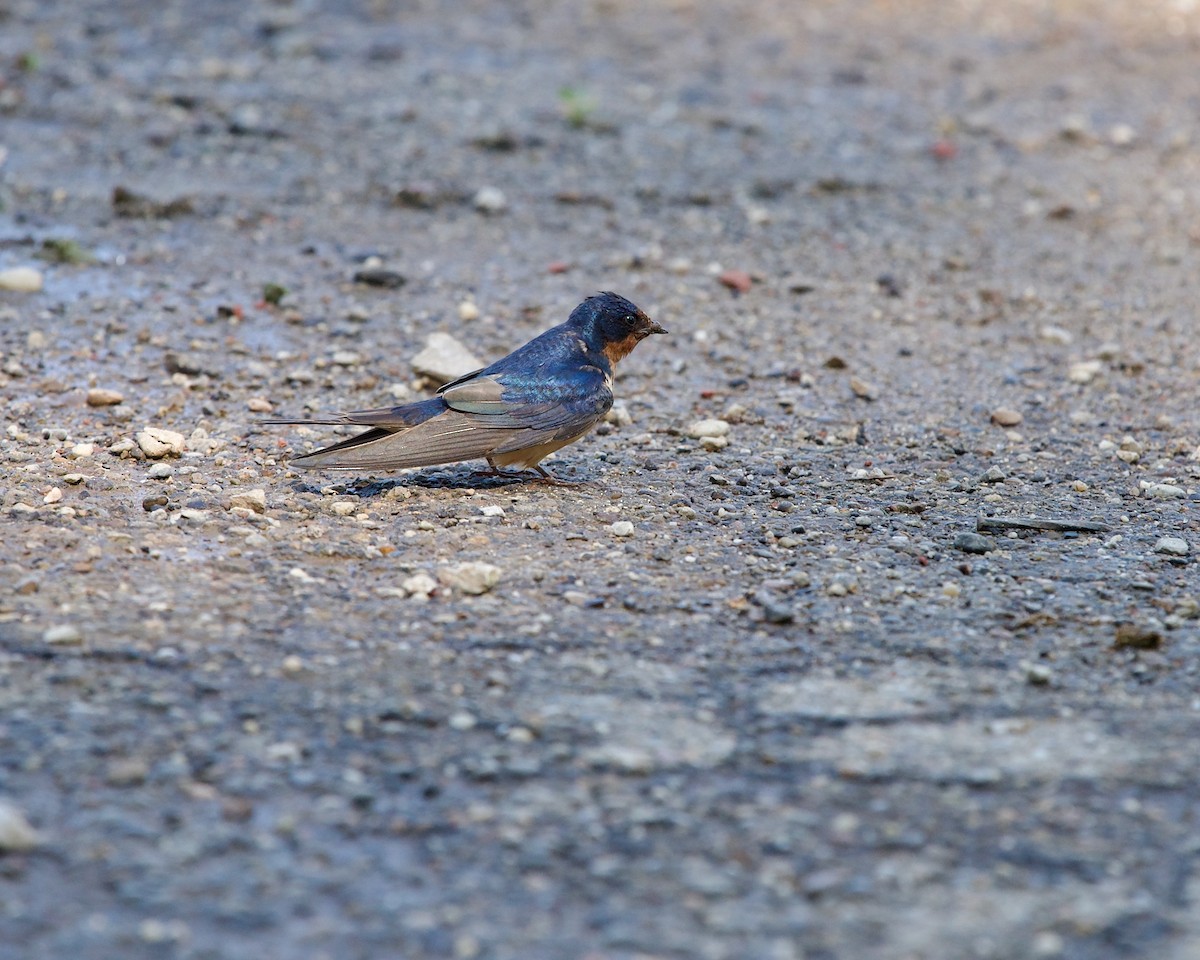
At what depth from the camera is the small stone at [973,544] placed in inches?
168

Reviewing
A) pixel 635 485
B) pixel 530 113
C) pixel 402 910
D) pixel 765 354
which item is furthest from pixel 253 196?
pixel 402 910

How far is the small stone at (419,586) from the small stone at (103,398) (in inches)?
72.1

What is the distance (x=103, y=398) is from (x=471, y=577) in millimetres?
1986

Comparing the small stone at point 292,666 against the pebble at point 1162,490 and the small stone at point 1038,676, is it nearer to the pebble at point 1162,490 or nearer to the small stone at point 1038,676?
the small stone at point 1038,676

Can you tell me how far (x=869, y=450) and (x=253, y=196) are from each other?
12.1ft

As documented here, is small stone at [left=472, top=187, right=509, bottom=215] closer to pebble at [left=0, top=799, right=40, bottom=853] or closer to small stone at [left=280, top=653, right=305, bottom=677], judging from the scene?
small stone at [left=280, top=653, right=305, bottom=677]

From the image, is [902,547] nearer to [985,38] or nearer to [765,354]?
[765,354]

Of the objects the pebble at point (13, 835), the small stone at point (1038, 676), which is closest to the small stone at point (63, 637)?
the pebble at point (13, 835)

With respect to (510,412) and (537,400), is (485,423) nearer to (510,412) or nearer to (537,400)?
(510,412)

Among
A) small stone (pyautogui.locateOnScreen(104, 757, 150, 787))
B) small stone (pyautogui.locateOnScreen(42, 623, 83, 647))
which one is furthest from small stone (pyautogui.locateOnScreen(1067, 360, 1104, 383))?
small stone (pyautogui.locateOnScreen(104, 757, 150, 787))

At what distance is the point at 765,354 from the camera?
6.05 m

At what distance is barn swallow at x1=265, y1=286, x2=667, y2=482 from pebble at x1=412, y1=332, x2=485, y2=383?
2.34 ft

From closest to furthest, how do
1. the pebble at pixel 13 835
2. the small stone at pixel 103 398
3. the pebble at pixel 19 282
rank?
the pebble at pixel 13 835, the small stone at pixel 103 398, the pebble at pixel 19 282

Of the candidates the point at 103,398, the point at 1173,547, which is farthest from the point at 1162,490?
the point at 103,398
